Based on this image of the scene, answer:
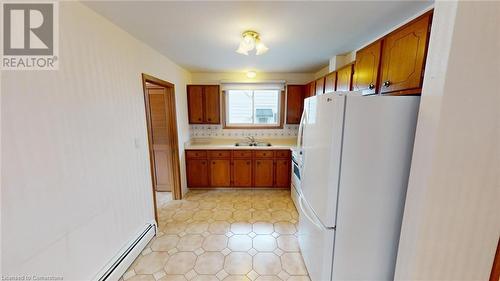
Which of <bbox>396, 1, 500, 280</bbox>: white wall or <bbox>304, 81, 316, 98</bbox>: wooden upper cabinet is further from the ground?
<bbox>304, 81, 316, 98</bbox>: wooden upper cabinet

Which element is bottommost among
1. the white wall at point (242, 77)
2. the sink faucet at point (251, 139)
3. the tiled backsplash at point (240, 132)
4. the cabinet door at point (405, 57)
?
the sink faucet at point (251, 139)

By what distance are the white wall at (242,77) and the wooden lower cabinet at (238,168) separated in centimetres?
147

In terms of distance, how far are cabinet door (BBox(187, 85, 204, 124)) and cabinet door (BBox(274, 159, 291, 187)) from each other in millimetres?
1746

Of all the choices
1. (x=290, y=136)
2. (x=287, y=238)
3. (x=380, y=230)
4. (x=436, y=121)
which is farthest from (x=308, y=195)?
(x=290, y=136)

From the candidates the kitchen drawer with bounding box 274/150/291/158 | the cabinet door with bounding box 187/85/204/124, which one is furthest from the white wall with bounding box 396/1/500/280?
the cabinet door with bounding box 187/85/204/124

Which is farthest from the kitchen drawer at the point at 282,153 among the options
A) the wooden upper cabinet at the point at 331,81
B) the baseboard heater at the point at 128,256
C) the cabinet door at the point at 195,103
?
the baseboard heater at the point at 128,256

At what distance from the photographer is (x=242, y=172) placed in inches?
135

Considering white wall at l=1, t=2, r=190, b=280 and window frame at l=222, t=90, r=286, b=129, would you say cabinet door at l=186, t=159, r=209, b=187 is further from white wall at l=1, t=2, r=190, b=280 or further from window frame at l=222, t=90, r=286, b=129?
white wall at l=1, t=2, r=190, b=280

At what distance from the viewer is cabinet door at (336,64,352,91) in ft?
6.47

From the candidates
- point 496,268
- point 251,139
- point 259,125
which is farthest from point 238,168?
point 496,268

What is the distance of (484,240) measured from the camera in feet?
3.73

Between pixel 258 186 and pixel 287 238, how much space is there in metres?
1.35

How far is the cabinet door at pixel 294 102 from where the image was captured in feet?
11.6

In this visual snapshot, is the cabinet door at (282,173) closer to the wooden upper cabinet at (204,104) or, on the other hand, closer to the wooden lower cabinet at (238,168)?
the wooden lower cabinet at (238,168)
